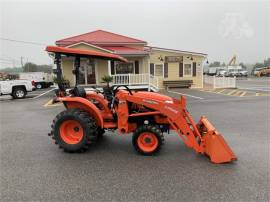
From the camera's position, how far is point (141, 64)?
708 inches

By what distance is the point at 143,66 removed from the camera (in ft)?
58.7

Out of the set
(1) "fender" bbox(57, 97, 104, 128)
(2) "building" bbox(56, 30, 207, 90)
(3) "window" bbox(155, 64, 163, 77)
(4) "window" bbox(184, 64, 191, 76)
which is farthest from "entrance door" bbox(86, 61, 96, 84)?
(1) "fender" bbox(57, 97, 104, 128)

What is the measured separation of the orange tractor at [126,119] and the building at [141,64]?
11964 mm

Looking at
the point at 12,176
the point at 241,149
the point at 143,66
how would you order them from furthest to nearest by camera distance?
the point at 143,66
the point at 241,149
the point at 12,176

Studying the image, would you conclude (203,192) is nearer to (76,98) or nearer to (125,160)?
(125,160)

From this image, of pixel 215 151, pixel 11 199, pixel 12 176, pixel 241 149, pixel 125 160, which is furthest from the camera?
pixel 241 149

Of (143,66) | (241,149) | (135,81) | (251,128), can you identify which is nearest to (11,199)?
(241,149)

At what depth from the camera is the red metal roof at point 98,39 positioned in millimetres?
17962

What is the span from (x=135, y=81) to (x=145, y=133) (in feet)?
38.4

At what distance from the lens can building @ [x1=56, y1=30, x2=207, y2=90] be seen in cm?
1677

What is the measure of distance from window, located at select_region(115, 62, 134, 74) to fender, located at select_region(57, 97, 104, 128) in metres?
13.5

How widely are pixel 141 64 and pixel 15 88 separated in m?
10.2

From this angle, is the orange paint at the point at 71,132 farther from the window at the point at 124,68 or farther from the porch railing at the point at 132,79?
the window at the point at 124,68

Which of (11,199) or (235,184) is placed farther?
(235,184)
